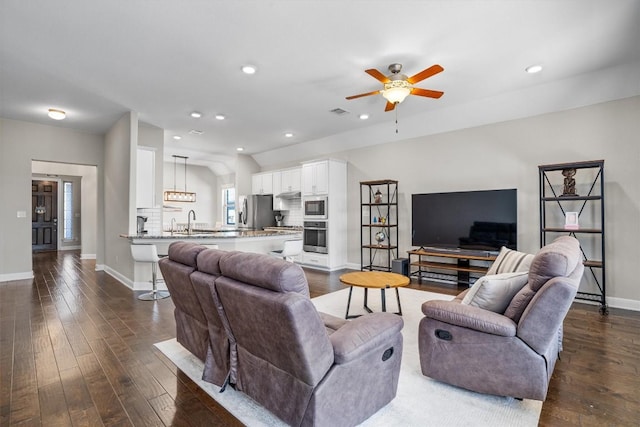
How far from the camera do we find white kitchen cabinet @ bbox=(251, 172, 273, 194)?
337 inches

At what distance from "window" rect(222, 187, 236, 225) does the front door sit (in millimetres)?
5047

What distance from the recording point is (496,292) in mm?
2217

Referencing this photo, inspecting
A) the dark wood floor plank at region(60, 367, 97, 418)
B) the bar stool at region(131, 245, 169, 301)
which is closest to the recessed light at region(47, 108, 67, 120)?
the bar stool at region(131, 245, 169, 301)

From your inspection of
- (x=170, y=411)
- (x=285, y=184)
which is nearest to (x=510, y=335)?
(x=170, y=411)

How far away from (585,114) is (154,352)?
5887mm

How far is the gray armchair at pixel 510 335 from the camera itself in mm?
1931

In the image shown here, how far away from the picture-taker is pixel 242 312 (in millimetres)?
1766

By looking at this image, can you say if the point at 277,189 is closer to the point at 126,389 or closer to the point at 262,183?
the point at 262,183

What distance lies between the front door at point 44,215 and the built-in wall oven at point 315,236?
8.41 m

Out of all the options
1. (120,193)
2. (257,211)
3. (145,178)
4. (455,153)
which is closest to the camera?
(455,153)

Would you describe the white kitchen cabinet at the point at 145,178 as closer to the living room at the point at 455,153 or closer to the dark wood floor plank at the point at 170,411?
the living room at the point at 455,153

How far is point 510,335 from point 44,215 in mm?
12514

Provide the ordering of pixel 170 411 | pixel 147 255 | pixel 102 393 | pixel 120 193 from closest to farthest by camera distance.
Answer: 1. pixel 170 411
2. pixel 102 393
3. pixel 147 255
4. pixel 120 193

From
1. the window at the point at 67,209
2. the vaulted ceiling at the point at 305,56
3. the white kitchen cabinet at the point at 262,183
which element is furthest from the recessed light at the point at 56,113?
the window at the point at 67,209
